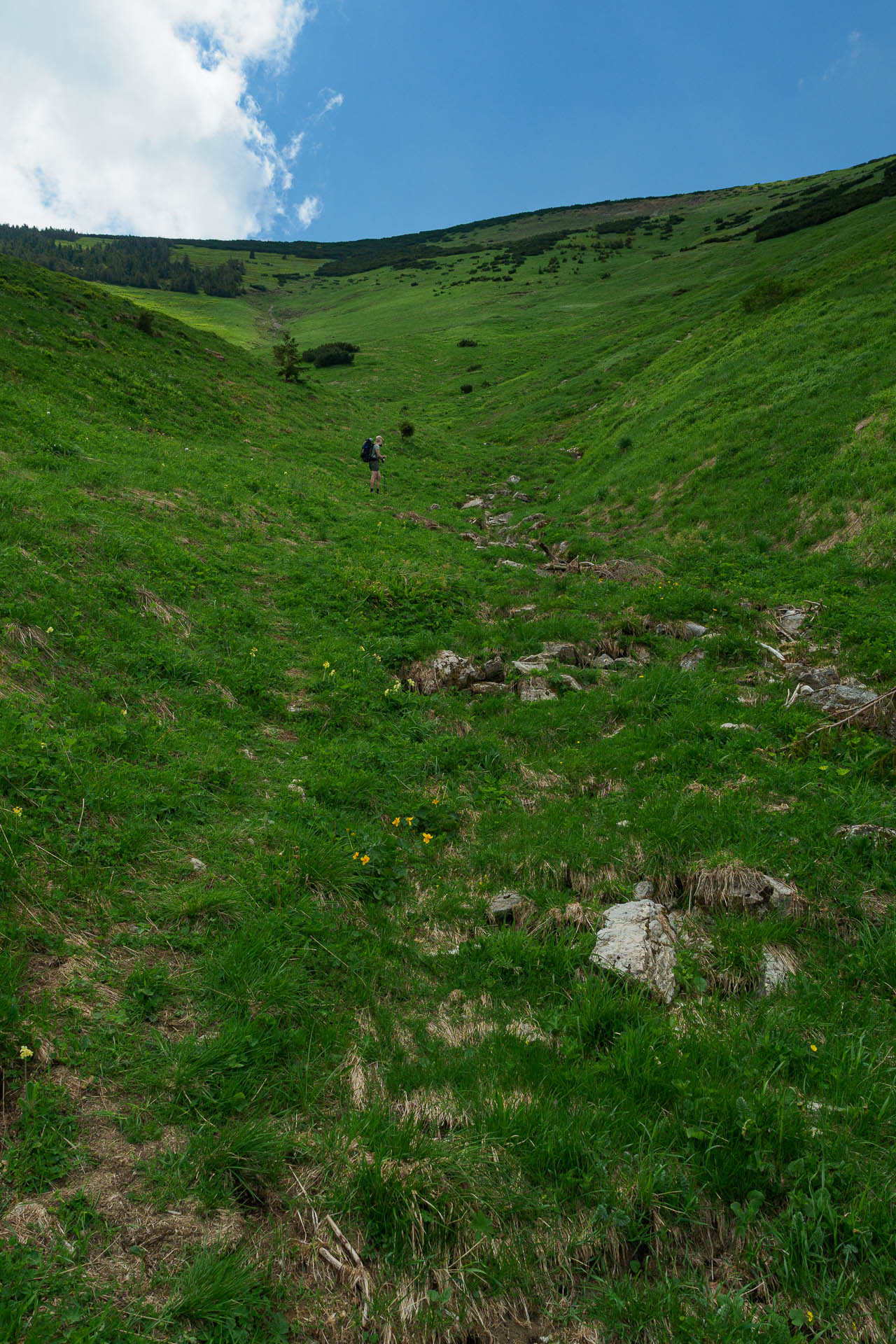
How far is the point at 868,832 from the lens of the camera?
6.03 meters

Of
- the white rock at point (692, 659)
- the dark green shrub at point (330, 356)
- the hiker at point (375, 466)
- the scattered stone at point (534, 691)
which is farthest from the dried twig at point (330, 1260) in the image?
the dark green shrub at point (330, 356)

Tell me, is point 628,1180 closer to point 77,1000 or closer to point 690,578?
point 77,1000

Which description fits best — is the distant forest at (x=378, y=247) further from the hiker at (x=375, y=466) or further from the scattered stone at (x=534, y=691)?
the scattered stone at (x=534, y=691)

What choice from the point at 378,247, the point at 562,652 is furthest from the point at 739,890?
the point at 378,247

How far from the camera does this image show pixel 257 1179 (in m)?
3.49

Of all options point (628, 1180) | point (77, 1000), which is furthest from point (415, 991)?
point (77, 1000)

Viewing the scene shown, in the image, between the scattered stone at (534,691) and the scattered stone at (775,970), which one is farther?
the scattered stone at (534,691)

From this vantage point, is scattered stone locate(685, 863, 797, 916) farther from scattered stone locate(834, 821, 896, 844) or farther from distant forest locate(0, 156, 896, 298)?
distant forest locate(0, 156, 896, 298)

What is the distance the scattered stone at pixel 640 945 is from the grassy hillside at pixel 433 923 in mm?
144

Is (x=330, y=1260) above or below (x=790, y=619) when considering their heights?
below

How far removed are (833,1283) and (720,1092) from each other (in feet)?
3.29

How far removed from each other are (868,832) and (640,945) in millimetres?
2831

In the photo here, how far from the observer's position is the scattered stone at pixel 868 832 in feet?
19.5

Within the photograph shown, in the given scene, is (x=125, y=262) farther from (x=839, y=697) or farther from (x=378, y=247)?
(x=839, y=697)
